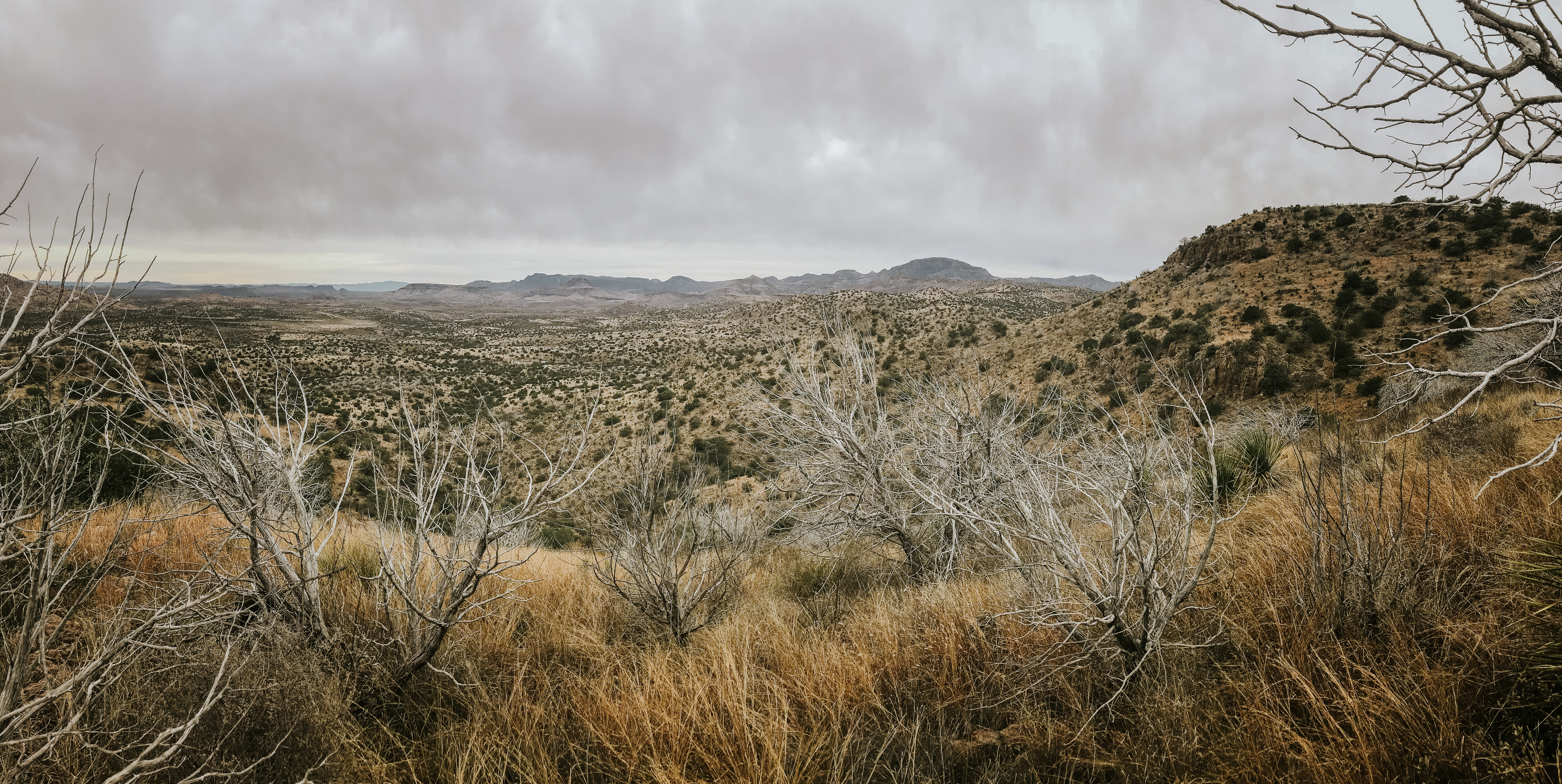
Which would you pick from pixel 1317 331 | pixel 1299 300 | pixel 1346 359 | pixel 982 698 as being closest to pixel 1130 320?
pixel 1299 300

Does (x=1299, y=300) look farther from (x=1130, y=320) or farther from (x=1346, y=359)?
(x=1130, y=320)

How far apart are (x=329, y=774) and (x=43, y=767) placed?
1.11 meters

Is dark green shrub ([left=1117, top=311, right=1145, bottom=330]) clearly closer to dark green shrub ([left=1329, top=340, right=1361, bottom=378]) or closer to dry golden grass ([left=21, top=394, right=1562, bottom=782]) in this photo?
dark green shrub ([left=1329, top=340, right=1361, bottom=378])

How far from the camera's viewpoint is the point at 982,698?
3.13 metres

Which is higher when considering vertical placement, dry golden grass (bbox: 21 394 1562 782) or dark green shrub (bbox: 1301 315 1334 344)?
dark green shrub (bbox: 1301 315 1334 344)

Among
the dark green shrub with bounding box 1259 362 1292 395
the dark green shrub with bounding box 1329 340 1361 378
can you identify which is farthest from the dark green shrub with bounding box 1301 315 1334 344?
the dark green shrub with bounding box 1259 362 1292 395

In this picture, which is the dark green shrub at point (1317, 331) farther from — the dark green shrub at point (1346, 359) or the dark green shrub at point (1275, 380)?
the dark green shrub at point (1275, 380)

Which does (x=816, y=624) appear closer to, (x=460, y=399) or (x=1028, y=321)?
(x=460, y=399)

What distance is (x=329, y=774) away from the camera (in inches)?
107

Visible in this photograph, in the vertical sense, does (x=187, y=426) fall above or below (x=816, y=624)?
above

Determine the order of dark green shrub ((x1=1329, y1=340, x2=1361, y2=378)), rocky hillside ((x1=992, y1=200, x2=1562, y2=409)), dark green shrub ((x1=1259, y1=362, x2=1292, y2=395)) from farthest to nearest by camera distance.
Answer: rocky hillside ((x1=992, y1=200, x2=1562, y2=409)) < dark green shrub ((x1=1259, y1=362, x2=1292, y2=395)) < dark green shrub ((x1=1329, y1=340, x2=1361, y2=378))

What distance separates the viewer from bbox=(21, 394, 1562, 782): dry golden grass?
239 centimetres

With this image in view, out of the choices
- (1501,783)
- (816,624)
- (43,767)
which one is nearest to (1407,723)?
(1501,783)

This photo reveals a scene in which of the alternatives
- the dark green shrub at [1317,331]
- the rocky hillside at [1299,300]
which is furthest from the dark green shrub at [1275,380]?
the dark green shrub at [1317,331]
